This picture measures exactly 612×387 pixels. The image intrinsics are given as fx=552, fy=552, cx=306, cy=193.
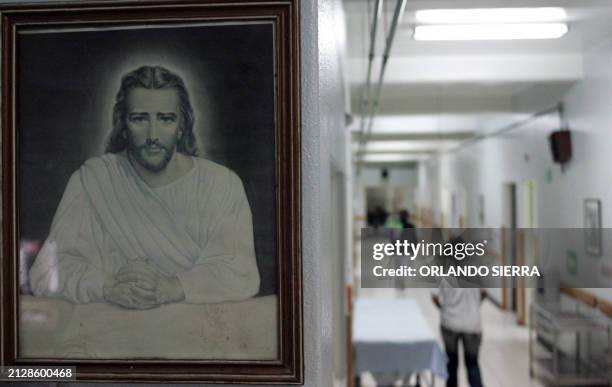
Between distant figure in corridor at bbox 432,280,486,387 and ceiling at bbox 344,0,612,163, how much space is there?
102cm

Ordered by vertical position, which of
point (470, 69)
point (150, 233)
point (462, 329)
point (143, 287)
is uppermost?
point (470, 69)

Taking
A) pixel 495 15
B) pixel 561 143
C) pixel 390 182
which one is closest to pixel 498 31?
pixel 495 15

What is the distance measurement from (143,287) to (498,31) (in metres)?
1.60

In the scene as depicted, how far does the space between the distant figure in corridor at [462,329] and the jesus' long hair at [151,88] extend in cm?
108

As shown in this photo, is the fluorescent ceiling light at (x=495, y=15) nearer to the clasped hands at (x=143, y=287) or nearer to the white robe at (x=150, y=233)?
the white robe at (x=150, y=233)

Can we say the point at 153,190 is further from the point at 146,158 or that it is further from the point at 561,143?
the point at 561,143

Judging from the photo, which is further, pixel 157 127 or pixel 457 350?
pixel 457 350

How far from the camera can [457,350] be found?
2.82 m

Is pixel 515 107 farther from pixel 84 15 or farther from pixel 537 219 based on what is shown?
pixel 84 15

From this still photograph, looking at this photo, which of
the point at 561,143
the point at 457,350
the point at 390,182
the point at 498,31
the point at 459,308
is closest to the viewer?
the point at 498,31

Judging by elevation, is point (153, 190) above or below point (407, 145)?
below

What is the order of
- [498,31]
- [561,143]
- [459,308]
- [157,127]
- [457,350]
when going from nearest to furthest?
[157,127] → [498,31] → [459,308] → [457,350] → [561,143]

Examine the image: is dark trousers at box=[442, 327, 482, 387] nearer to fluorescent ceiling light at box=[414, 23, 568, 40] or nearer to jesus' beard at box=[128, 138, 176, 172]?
fluorescent ceiling light at box=[414, 23, 568, 40]

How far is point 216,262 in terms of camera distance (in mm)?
1251
